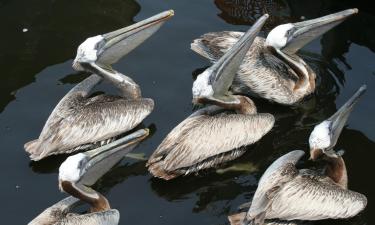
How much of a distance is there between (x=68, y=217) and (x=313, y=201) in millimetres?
1805

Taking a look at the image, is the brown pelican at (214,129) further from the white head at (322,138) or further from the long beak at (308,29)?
the white head at (322,138)

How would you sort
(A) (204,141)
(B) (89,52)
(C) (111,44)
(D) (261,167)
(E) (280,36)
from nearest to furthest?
(A) (204,141) < (D) (261,167) < (B) (89,52) < (C) (111,44) < (E) (280,36)

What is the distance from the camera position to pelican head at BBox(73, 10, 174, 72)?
6207mm

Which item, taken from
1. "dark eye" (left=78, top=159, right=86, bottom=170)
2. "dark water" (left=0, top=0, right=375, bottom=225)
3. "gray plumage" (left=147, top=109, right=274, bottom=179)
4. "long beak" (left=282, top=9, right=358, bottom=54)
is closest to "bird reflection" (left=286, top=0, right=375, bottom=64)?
"dark water" (left=0, top=0, right=375, bottom=225)

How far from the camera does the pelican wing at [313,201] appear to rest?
518 cm

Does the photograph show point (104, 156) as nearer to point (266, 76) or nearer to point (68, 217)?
point (68, 217)

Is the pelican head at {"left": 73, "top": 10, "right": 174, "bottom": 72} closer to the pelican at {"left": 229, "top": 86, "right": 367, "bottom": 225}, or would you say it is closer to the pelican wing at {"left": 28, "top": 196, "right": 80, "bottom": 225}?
A: the pelican wing at {"left": 28, "top": 196, "right": 80, "bottom": 225}

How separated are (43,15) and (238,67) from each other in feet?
9.08

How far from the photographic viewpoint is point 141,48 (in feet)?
24.6

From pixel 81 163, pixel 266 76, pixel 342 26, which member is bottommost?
pixel 81 163

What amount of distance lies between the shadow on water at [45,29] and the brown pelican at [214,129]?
6.24 ft

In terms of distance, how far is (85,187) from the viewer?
5.31 m

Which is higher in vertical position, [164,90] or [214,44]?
[214,44]

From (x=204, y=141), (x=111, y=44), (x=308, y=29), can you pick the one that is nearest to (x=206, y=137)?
(x=204, y=141)
